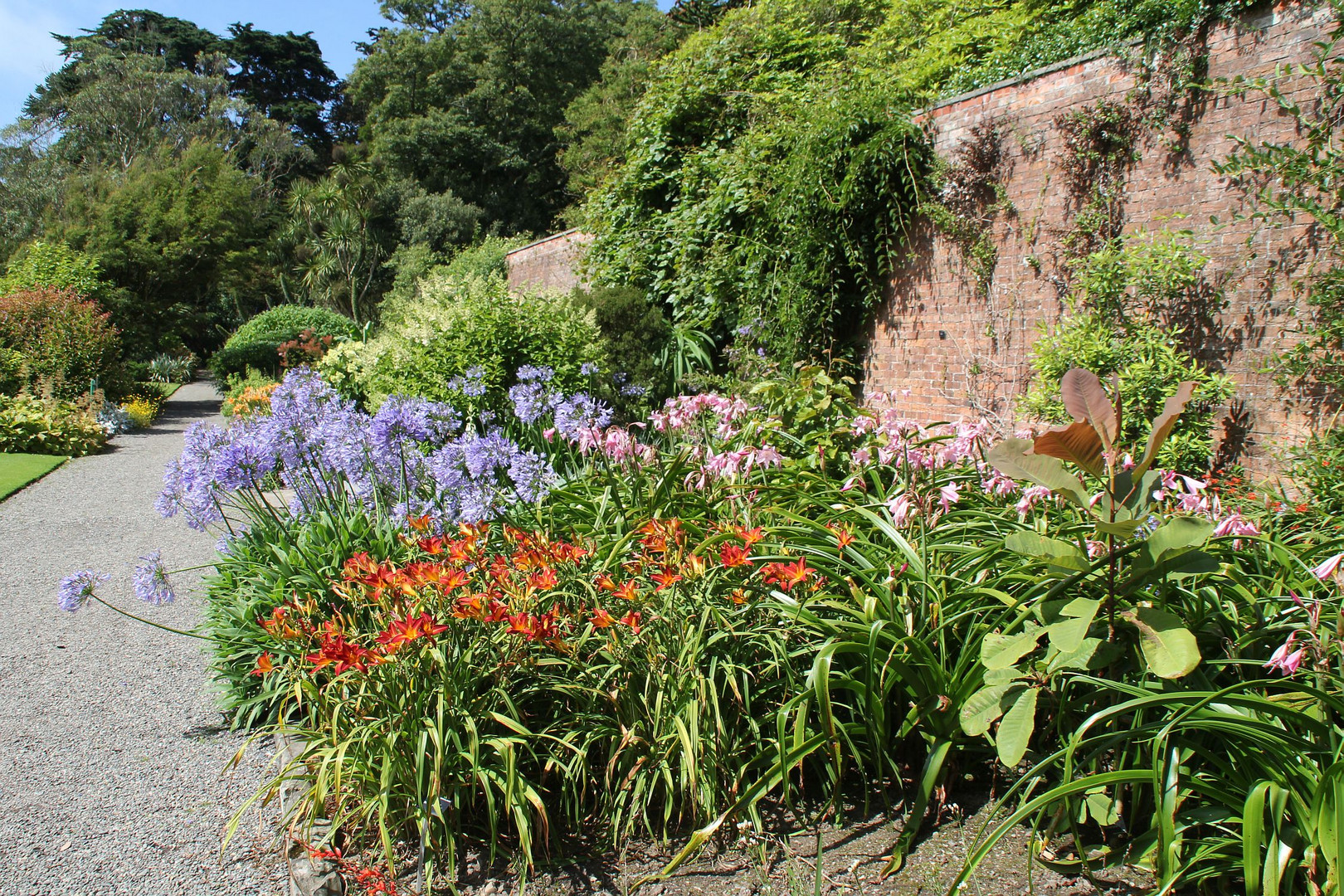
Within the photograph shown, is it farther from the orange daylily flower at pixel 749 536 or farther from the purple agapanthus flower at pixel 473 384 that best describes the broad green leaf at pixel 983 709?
the purple agapanthus flower at pixel 473 384

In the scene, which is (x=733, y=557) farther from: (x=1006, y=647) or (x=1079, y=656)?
(x=1079, y=656)

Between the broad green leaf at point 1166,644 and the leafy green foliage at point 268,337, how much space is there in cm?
1631

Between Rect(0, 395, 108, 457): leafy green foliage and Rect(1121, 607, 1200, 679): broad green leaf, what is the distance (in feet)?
37.4

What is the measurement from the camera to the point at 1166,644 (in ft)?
5.39

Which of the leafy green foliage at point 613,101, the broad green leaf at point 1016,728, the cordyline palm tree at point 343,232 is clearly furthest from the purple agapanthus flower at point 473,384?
the cordyline palm tree at point 343,232

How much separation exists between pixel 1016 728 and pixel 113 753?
9.80ft

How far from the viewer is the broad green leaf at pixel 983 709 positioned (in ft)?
6.02

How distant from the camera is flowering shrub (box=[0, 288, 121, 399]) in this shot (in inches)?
458

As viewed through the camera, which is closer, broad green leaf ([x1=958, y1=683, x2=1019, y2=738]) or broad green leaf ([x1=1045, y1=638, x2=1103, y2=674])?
broad green leaf ([x1=1045, y1=638, x2=1103, y2=674])

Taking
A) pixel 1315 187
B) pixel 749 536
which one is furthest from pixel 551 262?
pixel 749 536

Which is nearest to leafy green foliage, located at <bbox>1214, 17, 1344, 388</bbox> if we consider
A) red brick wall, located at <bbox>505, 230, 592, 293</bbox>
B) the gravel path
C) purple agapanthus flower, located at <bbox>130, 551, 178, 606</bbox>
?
the gravel path

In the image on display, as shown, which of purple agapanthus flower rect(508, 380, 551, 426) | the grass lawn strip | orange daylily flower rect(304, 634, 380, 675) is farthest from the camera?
the grass lawn strip

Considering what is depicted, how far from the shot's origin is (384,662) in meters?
2.06

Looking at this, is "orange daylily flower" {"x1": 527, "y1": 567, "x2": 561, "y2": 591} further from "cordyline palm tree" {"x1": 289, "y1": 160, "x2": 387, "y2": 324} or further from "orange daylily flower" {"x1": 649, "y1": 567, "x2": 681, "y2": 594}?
"cordyline palm tree" {"x1": 289, "y1": 160, "x2": 387, "y2": 324}
